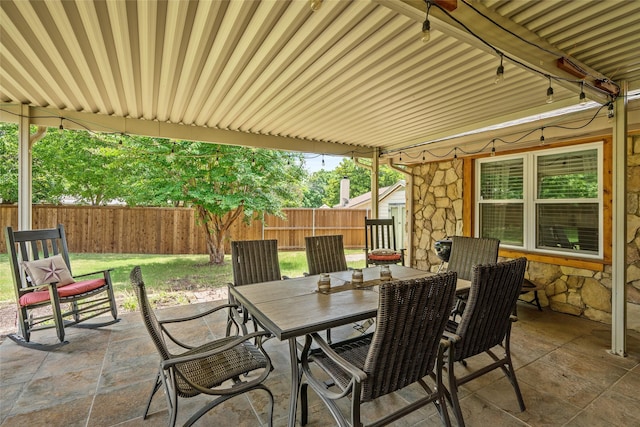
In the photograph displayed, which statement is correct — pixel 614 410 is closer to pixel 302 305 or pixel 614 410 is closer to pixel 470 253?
pixel 470 253

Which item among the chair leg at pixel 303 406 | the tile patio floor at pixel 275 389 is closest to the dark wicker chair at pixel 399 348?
the chair leg at pixel 303 406

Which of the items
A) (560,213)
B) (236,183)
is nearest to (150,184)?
(236,183)

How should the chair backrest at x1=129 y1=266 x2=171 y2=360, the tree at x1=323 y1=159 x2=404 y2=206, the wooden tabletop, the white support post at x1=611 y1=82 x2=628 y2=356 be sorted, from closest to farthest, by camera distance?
the chair backrest at x1=129 y1=266 x2=171 y2=360, the wooden tabletop, the white support post at x1=611 y1=82 x2=628 y2=356, the tree at x1=323 y1=159 x2=404 y2=206

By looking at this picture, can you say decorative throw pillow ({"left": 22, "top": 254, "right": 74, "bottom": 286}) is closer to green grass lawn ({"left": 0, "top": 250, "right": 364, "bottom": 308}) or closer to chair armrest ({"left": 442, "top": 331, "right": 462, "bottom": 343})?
green grass lawn ({"left": 0, "top": 250, "right": 364, "bottom": 308})

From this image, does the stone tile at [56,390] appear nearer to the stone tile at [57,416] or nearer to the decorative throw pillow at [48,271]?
the stone tile at [57,416]

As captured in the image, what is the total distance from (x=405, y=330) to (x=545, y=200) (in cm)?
398

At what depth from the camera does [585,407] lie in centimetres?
203

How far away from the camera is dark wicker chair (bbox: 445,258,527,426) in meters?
1.76

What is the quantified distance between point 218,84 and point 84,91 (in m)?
1.36

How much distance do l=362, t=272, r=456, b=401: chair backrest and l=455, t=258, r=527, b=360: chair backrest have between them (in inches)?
11.8

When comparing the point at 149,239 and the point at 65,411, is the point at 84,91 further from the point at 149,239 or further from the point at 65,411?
the point at 149,239

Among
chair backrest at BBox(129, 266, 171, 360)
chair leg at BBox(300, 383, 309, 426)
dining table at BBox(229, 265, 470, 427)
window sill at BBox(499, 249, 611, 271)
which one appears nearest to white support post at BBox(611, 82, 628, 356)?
window sill at BBox(499, 249, 611, 271)

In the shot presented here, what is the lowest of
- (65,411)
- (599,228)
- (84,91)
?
(65,411)

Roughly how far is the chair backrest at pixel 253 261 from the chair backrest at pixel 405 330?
5.71 feet
